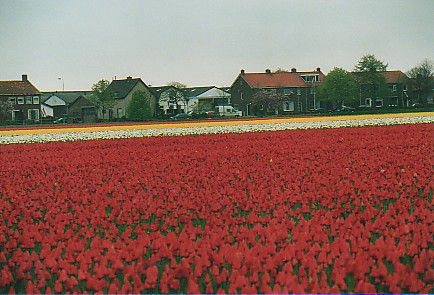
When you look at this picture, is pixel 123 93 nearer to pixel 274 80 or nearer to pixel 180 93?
pixel 180 93

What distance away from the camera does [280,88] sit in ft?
294

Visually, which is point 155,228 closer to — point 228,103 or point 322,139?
point 322,139

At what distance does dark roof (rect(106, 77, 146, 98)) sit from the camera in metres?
81.7

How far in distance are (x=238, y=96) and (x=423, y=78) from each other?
28.1 m

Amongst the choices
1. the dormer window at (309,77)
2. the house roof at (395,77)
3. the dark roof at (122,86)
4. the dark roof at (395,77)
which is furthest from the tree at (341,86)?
the dark roof at (122,86)

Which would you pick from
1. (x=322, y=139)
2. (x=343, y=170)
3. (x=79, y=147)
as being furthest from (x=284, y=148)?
(x=79, y=147)

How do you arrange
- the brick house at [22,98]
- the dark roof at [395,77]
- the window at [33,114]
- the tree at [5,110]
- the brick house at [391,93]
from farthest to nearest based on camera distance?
the dark roof at [395,77] → the brick house at [391,93] → the window at [33,114] → the tree at [5,110] → the brick house at [22,98]

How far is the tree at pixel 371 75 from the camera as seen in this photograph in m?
79.2

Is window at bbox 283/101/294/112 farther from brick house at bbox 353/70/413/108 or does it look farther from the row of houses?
brick house at bbox 353/70/413/108

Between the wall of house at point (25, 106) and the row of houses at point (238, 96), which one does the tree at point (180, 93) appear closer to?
the row of houses at point (238, 96)

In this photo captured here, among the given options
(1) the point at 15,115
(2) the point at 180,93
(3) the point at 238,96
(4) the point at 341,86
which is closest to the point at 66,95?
(2) the point at 180,93

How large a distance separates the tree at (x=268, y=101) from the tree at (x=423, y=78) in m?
19.1

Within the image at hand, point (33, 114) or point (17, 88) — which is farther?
point (33, 114)

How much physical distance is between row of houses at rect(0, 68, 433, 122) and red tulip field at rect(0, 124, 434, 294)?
65824 mm
